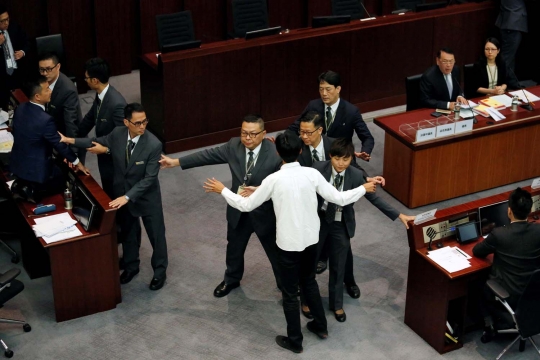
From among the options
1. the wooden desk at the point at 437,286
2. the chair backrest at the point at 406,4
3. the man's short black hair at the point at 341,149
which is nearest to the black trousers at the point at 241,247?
the man's short black hair at the point at 341,149

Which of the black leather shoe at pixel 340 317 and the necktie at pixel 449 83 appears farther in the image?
the necktie at pixel 449 83

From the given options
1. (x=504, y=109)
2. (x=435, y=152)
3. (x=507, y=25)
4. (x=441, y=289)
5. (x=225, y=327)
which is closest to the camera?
(x=441, y=289)

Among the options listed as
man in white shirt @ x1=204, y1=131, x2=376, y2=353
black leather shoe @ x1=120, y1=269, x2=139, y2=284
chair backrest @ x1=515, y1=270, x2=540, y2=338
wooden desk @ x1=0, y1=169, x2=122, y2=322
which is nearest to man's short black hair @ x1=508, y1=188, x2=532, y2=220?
chair backrest @ x1=515, y1=270, x2=540, y2=338

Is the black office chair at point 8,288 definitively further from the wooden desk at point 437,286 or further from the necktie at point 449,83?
the necktie at point 449,83

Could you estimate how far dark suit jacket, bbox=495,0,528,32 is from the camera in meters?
9.90

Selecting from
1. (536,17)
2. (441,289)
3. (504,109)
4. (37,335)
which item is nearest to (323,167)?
(441,289)

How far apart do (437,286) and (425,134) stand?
2091mm

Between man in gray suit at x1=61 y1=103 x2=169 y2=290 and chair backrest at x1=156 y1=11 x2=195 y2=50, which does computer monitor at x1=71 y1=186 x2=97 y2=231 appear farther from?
chair backrest at x1=156 y1=11 x2=195 y2=50

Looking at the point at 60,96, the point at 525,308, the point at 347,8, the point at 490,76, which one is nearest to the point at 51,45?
the point at 60,96

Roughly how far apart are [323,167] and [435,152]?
2.07 meters

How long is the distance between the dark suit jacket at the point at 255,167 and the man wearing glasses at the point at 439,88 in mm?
2530

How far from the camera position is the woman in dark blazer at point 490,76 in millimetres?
8484

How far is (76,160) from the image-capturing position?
656 centimetres

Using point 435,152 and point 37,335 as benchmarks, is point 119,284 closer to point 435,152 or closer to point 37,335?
point 37,335
